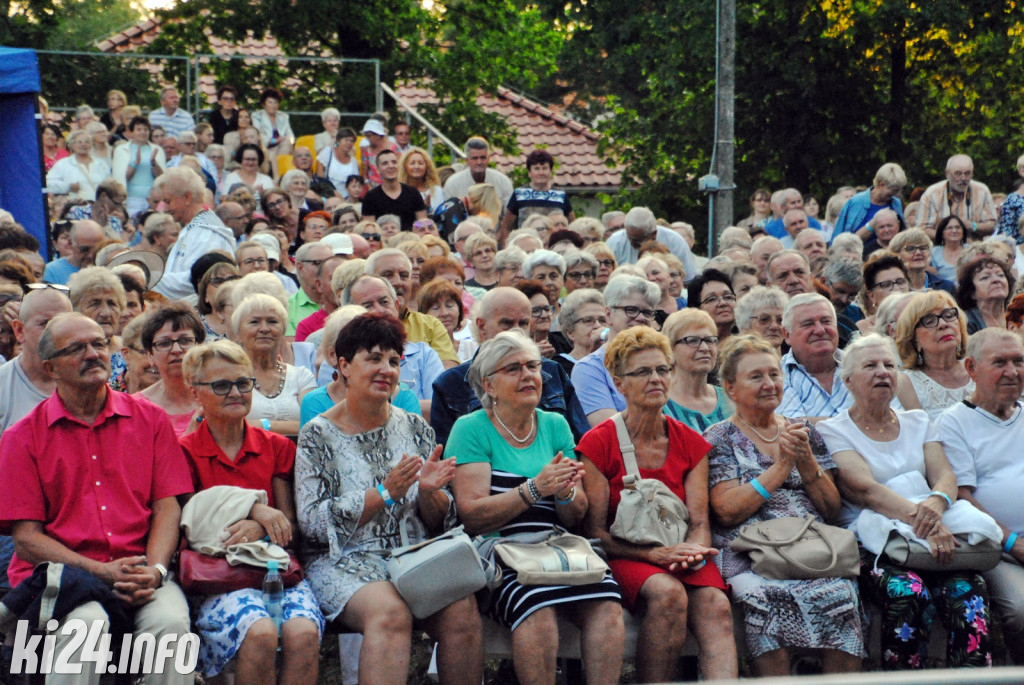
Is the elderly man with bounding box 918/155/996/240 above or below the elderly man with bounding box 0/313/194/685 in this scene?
above

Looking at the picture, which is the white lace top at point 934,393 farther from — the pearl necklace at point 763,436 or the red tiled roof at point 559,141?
the red tiled roof at point 559,141

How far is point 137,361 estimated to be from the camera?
5.80 meters

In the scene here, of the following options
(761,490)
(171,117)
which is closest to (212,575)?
(761,490)

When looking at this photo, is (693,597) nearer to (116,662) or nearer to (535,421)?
(535,421)

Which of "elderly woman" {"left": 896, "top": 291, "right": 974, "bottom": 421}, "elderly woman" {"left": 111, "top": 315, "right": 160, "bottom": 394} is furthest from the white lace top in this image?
"elderly woman" {"left": 111, "top": 315, "right": 160, "bottom": 394}

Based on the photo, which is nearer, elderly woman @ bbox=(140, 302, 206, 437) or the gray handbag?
the gray handbag

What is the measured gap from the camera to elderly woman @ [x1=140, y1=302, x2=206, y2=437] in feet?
17.5

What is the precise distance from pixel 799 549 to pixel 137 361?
10.1 ft

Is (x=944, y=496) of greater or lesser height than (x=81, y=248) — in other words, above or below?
below

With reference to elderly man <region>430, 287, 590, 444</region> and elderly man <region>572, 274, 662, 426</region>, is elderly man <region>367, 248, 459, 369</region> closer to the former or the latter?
elderly man <region>572, 274, 662, 426</region>

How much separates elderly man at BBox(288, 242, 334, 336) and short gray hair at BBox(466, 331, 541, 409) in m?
2.69

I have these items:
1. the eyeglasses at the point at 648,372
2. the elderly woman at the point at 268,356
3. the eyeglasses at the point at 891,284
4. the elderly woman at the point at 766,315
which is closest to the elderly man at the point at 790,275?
the eyeglasses at the point at 891,284

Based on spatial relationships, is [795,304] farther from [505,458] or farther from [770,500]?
[505,458]

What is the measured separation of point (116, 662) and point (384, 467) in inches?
47.0
